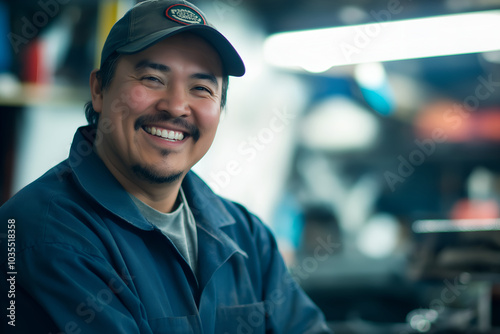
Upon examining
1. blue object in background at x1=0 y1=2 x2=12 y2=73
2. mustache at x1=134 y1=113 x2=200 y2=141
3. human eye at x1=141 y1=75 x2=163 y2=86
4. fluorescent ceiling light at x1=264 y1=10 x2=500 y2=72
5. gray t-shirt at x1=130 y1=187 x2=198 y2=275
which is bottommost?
gray t-shirt at x1=130 y1=187 x2=198 y2=275

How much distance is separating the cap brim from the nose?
12 centimetres

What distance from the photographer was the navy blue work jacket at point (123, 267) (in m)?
1.02

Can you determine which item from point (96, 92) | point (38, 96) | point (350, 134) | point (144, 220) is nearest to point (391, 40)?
point (350, 134)

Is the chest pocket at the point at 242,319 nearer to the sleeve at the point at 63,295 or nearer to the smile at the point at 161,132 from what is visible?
the sleeve at the point at 63,295

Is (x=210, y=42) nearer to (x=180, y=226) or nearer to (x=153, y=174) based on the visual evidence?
(x=153, y=174)

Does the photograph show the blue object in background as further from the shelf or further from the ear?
the ear

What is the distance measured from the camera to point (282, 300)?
1508 mm

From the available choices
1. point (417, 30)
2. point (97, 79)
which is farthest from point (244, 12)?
point (97, 79)

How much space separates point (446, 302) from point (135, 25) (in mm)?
2499

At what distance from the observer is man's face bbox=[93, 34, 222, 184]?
125 cm

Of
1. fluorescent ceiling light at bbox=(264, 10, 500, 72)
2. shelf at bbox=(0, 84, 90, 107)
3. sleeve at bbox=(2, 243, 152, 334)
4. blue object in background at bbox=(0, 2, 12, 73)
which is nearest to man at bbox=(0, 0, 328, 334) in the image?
sleeve at bbox=(2, 243, 152, 334)

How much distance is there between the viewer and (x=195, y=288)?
129 cm

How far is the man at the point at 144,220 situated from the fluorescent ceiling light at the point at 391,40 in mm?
2698

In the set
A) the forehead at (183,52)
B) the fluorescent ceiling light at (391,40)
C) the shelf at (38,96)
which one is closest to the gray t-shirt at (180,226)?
the forehead at (183,52)
